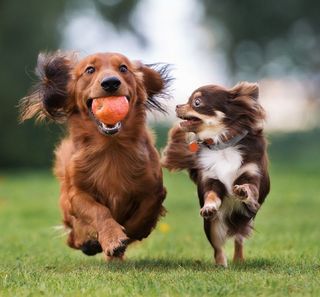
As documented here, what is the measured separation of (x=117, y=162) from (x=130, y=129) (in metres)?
0.28

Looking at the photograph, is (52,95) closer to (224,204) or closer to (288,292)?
(224,204)

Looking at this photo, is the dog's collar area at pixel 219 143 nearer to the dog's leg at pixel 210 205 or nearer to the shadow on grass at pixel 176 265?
the dog's leg at pixel 210 205

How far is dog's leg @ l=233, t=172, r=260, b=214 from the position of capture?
5.55m

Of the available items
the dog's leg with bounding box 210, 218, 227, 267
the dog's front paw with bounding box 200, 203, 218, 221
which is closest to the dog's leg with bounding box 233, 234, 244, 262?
the dog's leg with bounding box 210, 218, 227, 267

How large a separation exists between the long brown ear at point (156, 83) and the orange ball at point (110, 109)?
760mm

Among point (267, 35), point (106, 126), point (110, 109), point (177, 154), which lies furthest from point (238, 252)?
point (267, 35)

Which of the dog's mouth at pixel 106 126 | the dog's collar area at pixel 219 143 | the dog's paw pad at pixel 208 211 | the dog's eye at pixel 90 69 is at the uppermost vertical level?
the dog's eye at pixel 90 69

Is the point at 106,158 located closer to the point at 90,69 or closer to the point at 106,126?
the point at 106,126

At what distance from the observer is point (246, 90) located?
20.4 feet

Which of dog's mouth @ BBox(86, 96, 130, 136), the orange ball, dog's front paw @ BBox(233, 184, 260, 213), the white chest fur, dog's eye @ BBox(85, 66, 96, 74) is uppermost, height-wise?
dog's eye @ BBox(85, 66, 96, 74)

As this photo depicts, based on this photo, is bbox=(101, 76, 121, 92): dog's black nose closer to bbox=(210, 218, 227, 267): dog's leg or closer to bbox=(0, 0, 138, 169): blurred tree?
bbox=(210, 218, 227, 267): dog's leg

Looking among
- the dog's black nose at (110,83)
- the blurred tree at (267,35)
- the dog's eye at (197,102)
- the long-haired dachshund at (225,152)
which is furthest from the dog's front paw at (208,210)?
the blurred tree at (267,35)

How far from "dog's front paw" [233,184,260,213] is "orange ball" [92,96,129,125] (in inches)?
41.3

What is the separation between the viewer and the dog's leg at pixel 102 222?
5.63 meters
